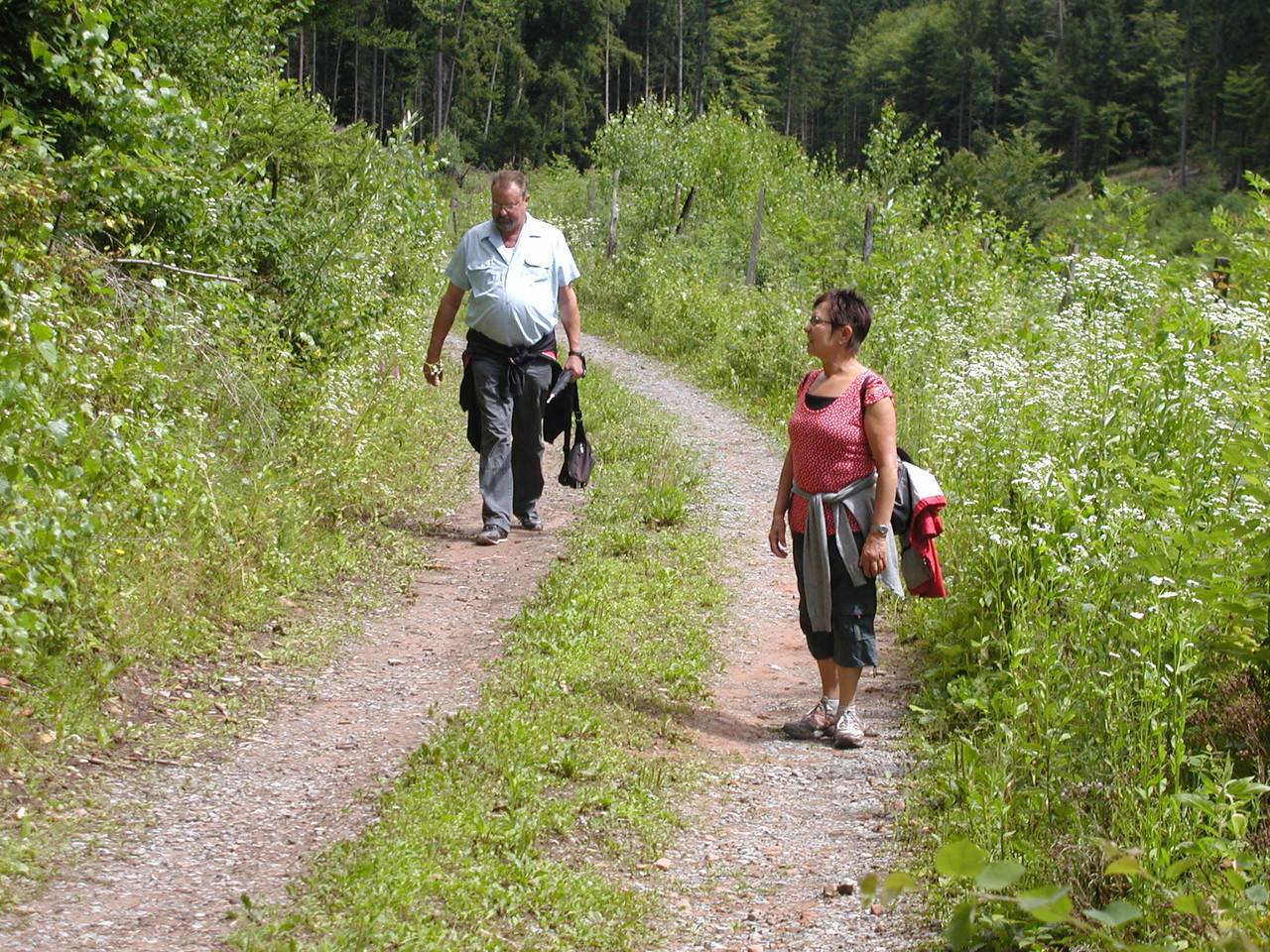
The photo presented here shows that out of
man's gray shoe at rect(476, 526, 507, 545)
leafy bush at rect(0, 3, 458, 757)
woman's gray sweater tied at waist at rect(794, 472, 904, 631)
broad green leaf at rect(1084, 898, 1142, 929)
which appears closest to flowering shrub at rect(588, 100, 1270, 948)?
broad green leaf at rect(1084, 898, 1142, 929)

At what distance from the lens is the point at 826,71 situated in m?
101

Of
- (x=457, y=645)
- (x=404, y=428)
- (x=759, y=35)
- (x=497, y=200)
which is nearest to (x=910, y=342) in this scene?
(x=404, y=428)

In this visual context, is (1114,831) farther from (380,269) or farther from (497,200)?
(380,269)

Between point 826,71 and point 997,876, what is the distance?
106 m

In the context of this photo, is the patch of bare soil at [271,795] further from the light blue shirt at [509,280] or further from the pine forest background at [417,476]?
the light blue shirt at [509,280]

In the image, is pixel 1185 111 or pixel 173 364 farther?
pixel 1185 111

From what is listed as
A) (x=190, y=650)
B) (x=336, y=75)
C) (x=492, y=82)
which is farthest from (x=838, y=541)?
(x=492, y=82)

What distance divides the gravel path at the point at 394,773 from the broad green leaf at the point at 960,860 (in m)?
2.85

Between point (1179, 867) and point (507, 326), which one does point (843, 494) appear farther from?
point (507, 326)

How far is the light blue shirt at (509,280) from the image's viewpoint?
25.3ft

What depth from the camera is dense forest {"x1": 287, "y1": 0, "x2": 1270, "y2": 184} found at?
200 ft

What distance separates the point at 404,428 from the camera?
10.4 metres

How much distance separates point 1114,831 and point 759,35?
96.1 m

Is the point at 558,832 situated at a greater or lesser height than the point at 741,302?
lesser
